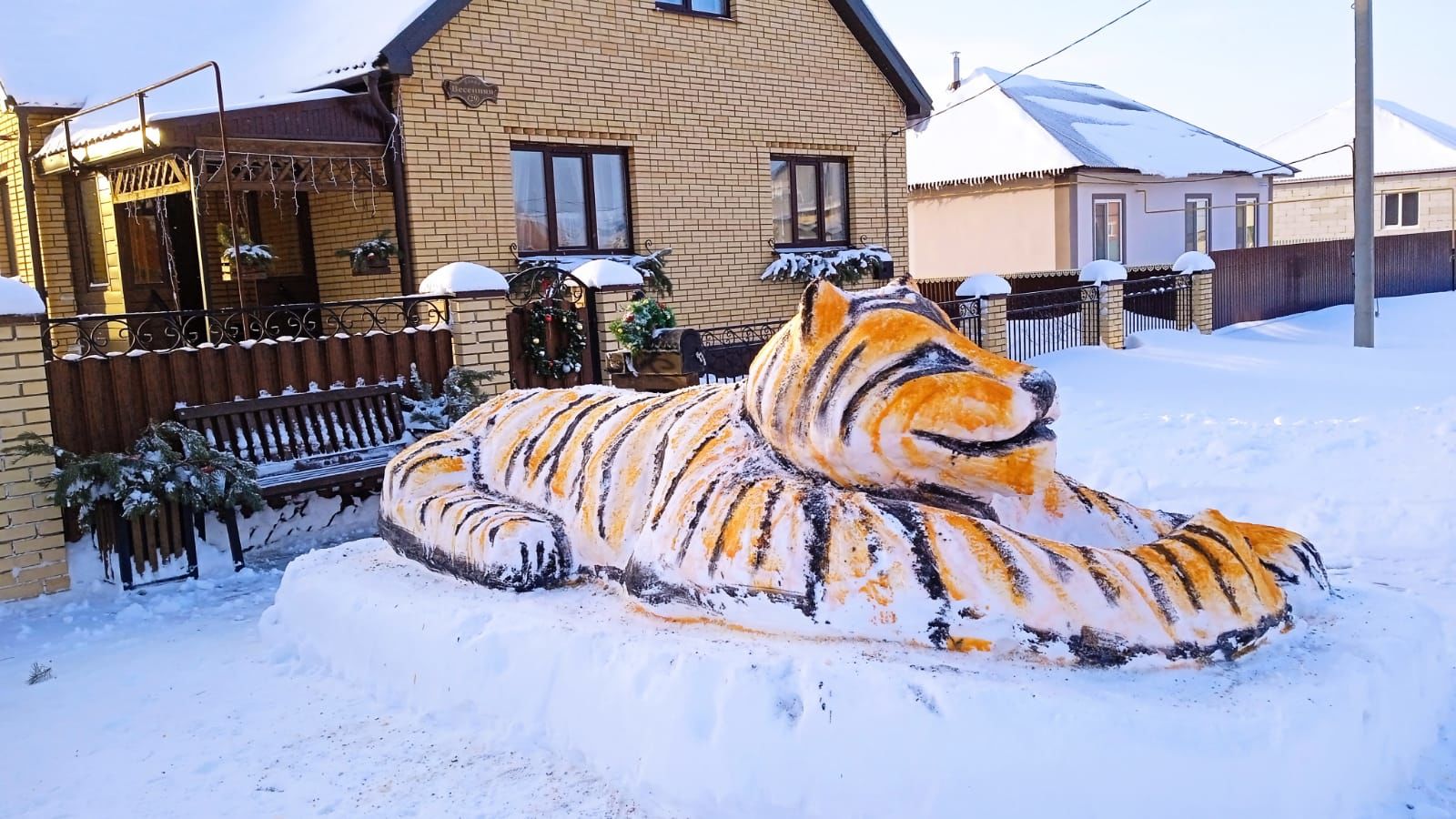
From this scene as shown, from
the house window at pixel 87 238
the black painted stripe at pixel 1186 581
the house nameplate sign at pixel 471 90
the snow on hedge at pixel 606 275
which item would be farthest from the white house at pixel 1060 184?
the black painted stripe at pixel 1186 581

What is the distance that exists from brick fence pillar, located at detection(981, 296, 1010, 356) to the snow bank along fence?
20.6 ft

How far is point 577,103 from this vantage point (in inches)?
503

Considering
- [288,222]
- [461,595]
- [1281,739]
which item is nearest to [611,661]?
[461,595]

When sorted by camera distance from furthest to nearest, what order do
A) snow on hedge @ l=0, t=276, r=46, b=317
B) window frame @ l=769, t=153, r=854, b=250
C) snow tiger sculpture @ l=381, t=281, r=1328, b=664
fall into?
window frame @ l=769, t=153, r=854, b=250 → snow on hedge @ l=0, t=276, r=46, b=317 → snow tiger sculpture @ l=381, t=281, r=1328, b=664

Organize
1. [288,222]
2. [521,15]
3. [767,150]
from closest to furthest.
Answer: [521,15] < [288,222] < [767,150]

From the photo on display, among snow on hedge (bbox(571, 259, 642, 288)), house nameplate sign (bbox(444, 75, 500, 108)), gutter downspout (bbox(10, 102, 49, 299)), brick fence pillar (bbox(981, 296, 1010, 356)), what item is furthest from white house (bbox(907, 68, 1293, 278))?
gutter downspout (bbox(10, 102, 49, 299))

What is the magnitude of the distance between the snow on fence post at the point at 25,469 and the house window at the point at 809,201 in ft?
32.2

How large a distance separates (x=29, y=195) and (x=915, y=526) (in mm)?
12549

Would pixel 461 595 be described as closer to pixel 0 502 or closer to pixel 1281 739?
pixel 1281 739

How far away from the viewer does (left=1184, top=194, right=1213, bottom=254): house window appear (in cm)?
2578

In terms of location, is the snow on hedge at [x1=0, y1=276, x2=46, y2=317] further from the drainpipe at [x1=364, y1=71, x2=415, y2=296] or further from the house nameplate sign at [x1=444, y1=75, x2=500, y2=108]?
the house nameplate sign at [x1=444, y1=75, x2=500, y2=108]

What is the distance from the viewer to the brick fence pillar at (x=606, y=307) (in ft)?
32.9

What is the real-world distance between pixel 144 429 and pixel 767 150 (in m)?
9.24

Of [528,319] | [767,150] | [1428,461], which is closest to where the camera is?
[1428,461]
